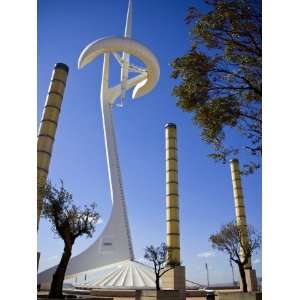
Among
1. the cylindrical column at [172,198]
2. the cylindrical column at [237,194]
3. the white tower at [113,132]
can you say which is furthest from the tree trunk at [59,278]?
the cylindrical column at [237,194]

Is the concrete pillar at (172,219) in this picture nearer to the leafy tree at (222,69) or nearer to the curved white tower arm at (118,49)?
the curved white tower arm at (118,49)

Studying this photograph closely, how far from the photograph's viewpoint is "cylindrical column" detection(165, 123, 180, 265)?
397 inches

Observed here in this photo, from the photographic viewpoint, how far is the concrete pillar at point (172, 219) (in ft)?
31.9

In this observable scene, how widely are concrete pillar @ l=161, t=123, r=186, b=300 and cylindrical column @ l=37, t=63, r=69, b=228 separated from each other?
3.75 meters

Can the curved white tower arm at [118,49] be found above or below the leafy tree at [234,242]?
above

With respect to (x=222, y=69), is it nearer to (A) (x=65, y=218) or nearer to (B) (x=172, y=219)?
(A) (x=65, y=218)

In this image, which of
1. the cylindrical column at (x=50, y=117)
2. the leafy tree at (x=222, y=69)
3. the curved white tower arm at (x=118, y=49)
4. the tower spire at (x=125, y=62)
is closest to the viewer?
the leafy tree at (x=222, y=69)

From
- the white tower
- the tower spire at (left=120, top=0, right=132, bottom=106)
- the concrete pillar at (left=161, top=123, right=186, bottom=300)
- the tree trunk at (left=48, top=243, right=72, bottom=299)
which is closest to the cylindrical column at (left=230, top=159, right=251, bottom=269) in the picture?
the concrete pillar at (left=161, top=123, right=186, bottom=300)

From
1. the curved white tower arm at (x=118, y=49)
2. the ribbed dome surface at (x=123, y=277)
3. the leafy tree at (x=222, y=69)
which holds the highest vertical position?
the curved white tower arm at (x=118, y=49)

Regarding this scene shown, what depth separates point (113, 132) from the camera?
12047mm

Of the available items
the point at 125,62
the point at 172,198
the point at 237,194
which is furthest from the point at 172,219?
the point at 125,62

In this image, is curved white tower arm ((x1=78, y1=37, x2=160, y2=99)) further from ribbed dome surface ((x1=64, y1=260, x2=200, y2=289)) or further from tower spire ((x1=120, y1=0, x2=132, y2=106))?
ribbed dome surface ((x1=64, y1=260, x2=200, y2=289))

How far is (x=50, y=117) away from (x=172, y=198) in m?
4.11
